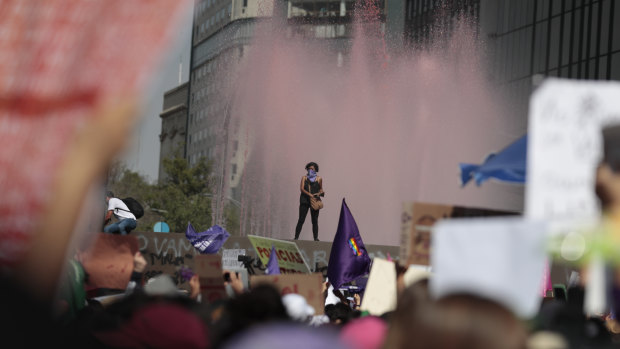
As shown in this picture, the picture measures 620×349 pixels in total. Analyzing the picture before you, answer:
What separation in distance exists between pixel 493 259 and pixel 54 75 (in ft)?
4.72

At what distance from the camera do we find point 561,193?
3.34 meters

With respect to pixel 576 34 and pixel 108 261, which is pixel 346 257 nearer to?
pixel 108 261

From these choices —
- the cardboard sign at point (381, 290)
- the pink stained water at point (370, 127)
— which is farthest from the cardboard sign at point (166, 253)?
the pink stained water at point (370, 127)

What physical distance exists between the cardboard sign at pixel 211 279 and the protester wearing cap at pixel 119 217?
389 centimetres

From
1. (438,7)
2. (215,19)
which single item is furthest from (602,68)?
(215,19)

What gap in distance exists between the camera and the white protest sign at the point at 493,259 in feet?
9.04

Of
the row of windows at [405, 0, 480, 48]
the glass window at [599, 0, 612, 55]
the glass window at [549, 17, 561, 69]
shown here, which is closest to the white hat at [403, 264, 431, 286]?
the glass window at [599, 0, 612, 55]

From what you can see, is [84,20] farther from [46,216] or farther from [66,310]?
[66,310]

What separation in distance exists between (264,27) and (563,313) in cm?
2810

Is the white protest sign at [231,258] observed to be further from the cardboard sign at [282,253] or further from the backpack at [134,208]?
the cardboard sign at [282,253]

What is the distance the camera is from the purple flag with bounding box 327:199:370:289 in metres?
8.15

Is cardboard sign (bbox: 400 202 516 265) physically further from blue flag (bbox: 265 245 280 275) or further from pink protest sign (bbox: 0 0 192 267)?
blue flag (bbox: 265 245 280 275)

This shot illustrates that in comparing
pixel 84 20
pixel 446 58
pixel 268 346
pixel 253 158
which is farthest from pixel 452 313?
pixel 253 158

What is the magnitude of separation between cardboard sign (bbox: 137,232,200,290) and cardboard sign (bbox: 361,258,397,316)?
508 cm
